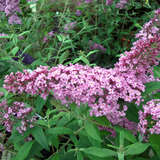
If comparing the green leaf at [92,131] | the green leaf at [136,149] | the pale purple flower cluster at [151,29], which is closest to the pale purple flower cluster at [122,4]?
the pale purple flower cluster at [151,29]

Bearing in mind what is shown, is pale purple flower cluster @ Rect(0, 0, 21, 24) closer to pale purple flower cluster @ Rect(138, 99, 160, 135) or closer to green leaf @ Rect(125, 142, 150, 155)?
pale purple flower cluster @ Rect(138, 99, 160, 135)

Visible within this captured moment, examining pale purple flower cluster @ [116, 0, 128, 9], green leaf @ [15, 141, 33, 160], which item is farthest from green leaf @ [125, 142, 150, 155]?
pale purple flower cluster @ [116, 0, 128, 9]

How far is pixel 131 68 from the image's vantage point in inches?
62.2

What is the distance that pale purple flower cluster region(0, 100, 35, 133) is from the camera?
1685 mm

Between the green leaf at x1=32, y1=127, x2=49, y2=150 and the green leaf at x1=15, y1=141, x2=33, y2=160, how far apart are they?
0.09m

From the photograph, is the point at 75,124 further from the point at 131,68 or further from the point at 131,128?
the point at 131,68

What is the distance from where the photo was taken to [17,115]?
1.70 metres

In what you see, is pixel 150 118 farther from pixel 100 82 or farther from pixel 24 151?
pixel 24 151

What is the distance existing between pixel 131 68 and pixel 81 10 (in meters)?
2.97

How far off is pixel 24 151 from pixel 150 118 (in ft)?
2.65

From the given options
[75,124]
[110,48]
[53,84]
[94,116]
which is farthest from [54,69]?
[110,48]

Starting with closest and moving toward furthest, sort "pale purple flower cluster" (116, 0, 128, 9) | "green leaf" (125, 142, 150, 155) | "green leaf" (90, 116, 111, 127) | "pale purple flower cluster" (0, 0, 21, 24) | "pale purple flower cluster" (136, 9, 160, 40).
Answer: "green leaf" (125, 142, 150, 155) → "green leaf" (90, 116, 111, 127) → "pale purple flower cluster" (136, 9, 160, 40) → "pale purple flower cluster" (0, 0, 21, 24) → "pale purple flower cluster" (116, 0, 128, 9)

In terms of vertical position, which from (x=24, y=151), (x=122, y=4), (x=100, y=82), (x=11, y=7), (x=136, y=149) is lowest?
(x=24, y=151)

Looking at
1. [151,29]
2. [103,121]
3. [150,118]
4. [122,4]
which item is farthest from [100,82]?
[122,4]
